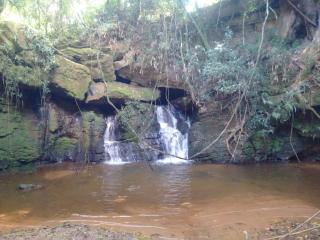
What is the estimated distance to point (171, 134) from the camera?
10.5 meters

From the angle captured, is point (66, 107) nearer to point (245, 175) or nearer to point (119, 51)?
point (119, 51)

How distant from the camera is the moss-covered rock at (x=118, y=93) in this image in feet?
33.2

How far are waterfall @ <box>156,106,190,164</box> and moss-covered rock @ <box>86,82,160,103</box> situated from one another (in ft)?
1.73

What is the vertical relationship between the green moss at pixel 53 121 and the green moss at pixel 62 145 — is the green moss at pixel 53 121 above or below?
above

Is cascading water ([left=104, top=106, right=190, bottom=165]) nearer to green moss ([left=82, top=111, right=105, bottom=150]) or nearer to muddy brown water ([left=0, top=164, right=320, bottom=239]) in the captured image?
green moss ([left=82, top=111, right=105, bottom=150])

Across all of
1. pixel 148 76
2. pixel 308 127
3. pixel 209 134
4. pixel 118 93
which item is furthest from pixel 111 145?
pixel 308 127

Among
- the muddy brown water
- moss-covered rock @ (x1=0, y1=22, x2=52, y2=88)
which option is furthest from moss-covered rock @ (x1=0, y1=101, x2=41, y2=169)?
moss-covered rock @ (x1=0, y1=22, x2=52, y2=88)

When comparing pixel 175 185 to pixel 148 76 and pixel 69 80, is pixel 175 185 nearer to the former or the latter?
pixel 69 80

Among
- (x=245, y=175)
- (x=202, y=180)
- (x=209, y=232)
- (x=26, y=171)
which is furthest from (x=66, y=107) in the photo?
(x=209, y=232)

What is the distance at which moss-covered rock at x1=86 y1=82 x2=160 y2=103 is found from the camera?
10.1m

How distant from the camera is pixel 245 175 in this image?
8.16 metres

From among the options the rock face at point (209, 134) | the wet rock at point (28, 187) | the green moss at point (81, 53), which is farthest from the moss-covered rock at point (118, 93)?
the wet rock at point (28, 187)

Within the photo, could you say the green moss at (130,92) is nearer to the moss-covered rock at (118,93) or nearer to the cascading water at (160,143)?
the moss-covered rock at (118,93)

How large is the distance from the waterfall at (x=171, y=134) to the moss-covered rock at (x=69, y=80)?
7.53 feet
